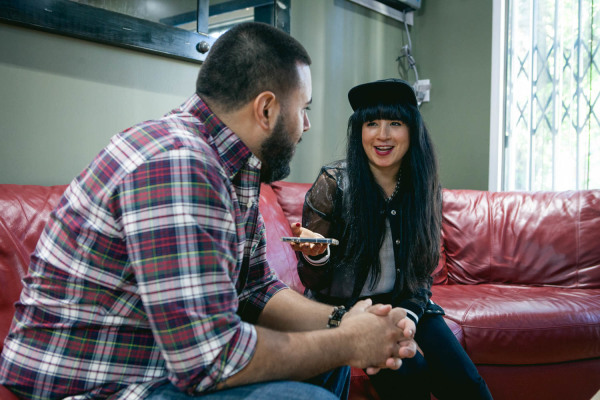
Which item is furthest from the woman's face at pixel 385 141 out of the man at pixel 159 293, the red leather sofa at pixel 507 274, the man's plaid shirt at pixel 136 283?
the man's plaid shirt at pixel 136 283

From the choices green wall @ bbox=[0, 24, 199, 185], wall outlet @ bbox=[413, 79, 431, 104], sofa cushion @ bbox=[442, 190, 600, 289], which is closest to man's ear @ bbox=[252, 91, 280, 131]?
green wall @ bbox=[0, 24, 199, 185]

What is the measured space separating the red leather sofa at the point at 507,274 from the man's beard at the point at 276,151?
606 millimetres

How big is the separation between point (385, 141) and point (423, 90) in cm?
185

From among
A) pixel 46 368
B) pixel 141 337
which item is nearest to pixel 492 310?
pixel 141 337

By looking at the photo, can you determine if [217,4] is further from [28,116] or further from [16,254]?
[16,254]

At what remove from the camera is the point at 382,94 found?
1680 mm

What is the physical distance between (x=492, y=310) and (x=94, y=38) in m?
1.76

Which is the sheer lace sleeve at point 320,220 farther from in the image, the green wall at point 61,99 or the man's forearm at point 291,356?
the green wall at point 61,99

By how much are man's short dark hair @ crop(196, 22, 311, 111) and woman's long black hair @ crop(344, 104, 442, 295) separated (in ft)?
2.20

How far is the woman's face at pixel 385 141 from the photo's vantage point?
65.2 inches

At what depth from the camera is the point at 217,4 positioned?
2.21 metres

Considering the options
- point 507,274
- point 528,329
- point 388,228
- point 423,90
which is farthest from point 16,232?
point 423,90

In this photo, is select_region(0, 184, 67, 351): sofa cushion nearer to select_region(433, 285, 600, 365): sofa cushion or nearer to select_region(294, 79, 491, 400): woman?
select_region(294, 79, 491, 400): woman

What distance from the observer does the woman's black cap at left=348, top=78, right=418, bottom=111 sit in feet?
5.36
